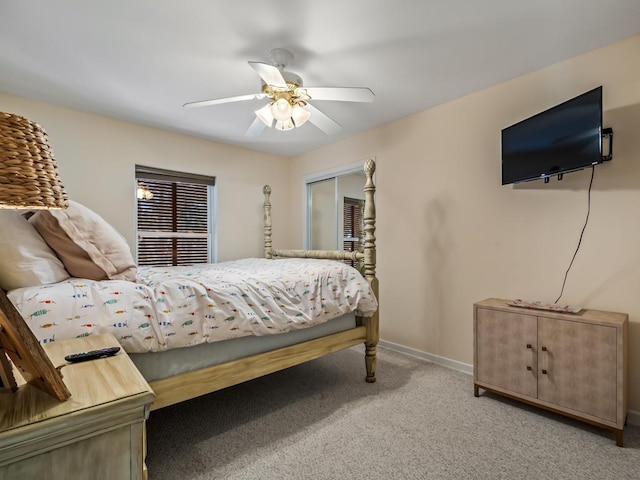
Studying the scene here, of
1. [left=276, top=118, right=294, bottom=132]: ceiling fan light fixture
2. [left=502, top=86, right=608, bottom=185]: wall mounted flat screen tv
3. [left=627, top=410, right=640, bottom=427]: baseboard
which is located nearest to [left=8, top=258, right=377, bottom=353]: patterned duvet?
[left=276, top=118, right=294, bottom=132]: ceiling fan light fixture

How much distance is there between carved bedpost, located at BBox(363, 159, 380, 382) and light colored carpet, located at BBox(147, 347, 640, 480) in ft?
0.63

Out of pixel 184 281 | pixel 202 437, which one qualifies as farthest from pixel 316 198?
pixel 202 437

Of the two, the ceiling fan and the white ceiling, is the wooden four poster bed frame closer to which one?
the ceiling fan

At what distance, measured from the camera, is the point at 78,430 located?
2.40 ft

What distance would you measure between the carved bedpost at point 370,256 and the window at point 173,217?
214 cm

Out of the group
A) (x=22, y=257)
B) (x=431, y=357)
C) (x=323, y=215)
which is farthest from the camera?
(x=323, y=215)

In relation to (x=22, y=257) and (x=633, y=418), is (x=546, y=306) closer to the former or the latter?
(x=633, y=418)

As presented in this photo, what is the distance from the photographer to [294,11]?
1.64 m

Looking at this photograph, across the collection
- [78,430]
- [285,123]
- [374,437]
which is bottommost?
[374,437]

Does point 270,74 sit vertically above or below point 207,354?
above

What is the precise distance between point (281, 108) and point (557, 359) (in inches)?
90.7

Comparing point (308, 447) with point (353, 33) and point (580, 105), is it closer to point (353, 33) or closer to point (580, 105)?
point (353, 33)

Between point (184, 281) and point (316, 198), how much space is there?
2818mm

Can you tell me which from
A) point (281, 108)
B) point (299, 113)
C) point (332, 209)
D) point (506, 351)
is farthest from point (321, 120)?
point (506, 351)
